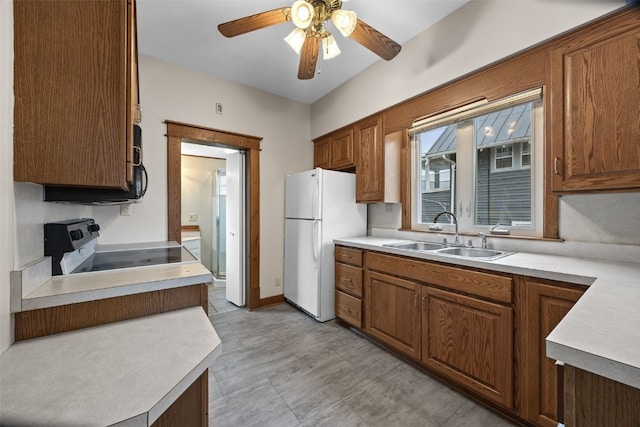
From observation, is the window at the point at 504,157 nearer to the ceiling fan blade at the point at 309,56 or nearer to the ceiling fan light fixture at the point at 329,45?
the ceiling fan light fixture at the point at 329,45

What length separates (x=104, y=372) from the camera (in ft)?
2.15

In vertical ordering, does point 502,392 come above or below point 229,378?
above

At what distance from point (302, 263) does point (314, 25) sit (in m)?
2.21

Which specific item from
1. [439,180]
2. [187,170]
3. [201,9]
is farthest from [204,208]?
[439,180]

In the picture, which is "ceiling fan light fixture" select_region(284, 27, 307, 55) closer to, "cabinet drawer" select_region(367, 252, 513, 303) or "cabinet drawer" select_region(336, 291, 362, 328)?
"cabinet drawer" select_region(367, 252, 513, 303)

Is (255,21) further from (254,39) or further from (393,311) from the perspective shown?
(393,311)

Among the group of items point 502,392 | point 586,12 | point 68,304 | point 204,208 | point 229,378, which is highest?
point 586,12

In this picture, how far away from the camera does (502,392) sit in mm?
1458

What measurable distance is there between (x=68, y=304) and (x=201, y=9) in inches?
83.2

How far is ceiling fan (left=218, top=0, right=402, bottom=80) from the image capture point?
148 centimetres

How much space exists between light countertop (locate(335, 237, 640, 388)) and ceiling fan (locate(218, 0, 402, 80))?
159 centimetres

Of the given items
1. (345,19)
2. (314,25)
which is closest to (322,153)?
(314,25)

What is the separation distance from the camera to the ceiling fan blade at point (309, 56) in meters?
1.76

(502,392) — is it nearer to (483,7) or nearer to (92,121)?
(92,121)
